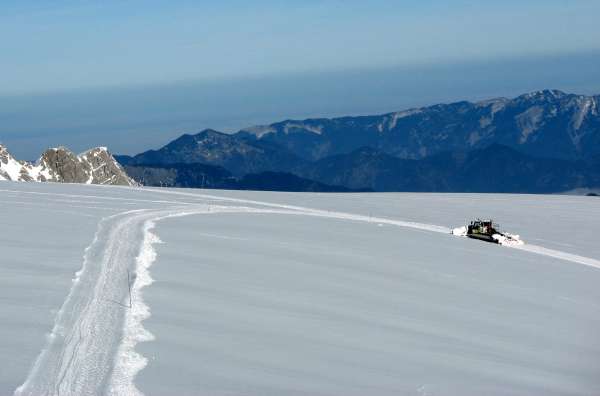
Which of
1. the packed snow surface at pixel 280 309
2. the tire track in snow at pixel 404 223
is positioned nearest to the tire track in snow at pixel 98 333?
the packed snow surface at pixel 280 309

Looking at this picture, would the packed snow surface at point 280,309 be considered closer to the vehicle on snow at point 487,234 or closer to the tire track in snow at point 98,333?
the tire track in snow at point 98,333

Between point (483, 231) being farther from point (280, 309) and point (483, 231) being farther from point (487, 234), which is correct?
point (280, 309)

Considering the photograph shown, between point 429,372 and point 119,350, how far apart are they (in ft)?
16.5

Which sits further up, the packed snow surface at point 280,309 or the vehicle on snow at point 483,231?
the vehicle on snow at point 483,231

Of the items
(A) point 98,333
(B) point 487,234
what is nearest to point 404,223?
(B) point 487,234

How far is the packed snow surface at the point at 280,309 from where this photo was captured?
12258mm

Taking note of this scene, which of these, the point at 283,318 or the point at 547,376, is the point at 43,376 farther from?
the point at 547,376

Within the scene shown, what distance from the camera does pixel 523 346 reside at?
622 inches

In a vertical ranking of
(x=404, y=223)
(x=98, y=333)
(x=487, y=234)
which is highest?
(x=404, y=223)

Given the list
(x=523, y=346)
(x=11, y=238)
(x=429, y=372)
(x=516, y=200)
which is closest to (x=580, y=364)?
(x=523, y=346)

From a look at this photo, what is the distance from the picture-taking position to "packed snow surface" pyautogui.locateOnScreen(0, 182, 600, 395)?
1226 centimetres

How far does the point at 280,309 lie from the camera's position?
16234mm

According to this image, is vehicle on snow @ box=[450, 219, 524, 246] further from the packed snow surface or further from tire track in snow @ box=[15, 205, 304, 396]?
tire track in snow @ box=[15, 205, 304, 396]

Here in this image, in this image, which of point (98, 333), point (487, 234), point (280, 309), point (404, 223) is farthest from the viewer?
point (404, 223)
